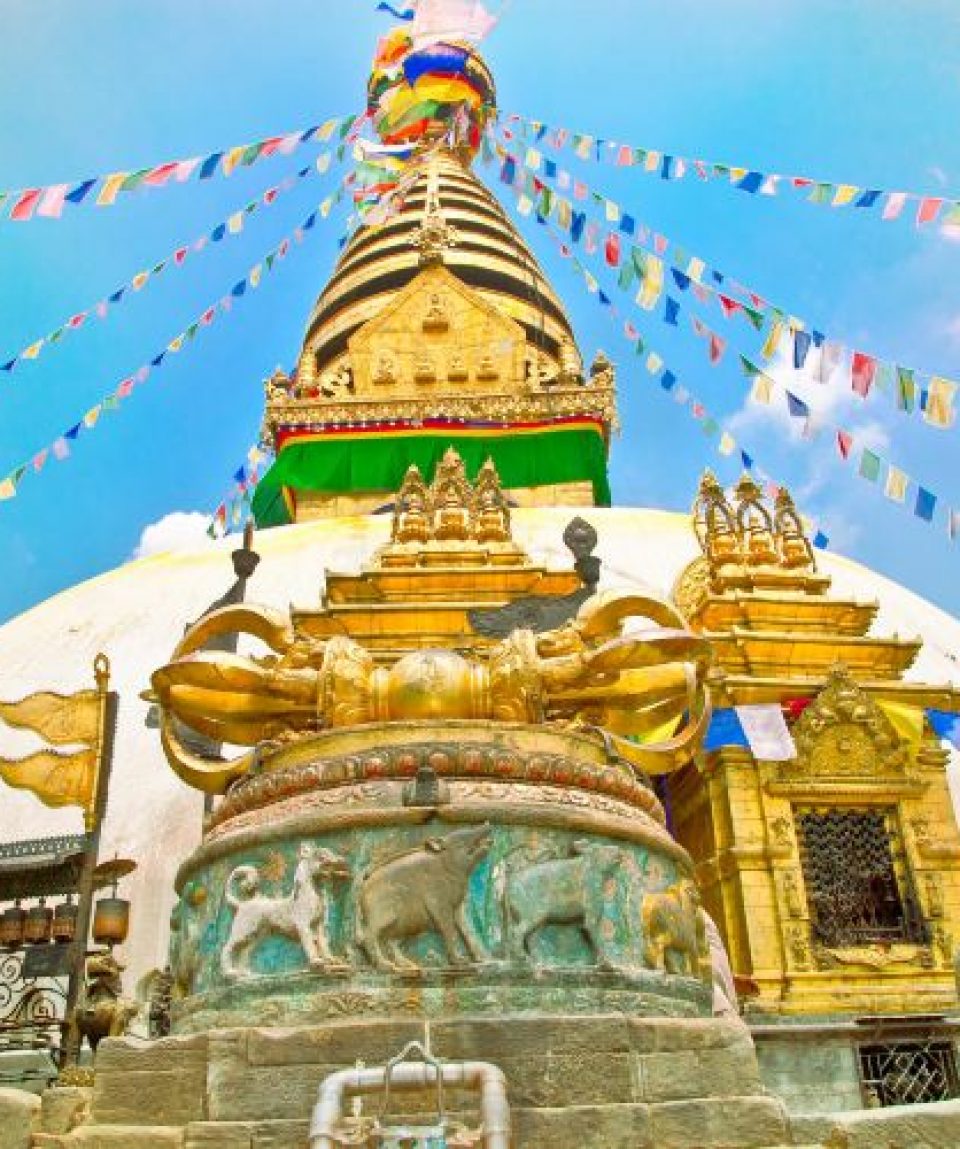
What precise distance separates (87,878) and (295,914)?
3308mm

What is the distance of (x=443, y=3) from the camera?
57.7 feet

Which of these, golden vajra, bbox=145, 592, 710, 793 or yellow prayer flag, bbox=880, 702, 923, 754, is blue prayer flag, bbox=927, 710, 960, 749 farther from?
golden vajra, bbox=145, 592, 710, 793

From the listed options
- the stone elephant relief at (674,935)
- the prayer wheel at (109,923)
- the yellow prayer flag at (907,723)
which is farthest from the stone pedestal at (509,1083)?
the yellow prayer flag at (907,723)

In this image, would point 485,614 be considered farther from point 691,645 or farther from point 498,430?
point 498,430

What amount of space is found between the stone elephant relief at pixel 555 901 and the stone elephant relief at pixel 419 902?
166 mm

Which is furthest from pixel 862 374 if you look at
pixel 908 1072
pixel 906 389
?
pixel 908 1072

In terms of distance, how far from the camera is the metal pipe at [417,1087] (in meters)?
3.18

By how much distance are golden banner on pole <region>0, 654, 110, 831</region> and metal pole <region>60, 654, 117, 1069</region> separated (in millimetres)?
33

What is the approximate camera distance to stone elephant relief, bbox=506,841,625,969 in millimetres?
4195

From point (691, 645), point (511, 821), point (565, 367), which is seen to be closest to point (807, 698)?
point (691, 645)

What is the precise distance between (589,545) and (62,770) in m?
4.26

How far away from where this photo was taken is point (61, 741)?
7.79 meters

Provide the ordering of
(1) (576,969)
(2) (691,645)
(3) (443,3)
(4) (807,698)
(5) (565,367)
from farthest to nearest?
(5) (565,367) < (3) (443,3) < (4) (807,698) < (2) (691,645) < (1) (576,969)

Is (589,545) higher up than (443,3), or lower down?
lower down
